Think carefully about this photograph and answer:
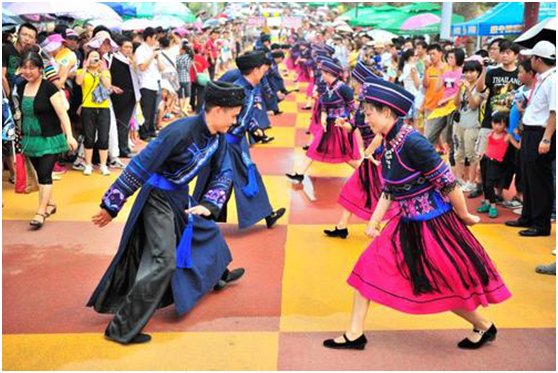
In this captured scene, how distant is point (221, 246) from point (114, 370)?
123 centimetres

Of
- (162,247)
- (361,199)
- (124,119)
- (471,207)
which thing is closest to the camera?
(162,247)

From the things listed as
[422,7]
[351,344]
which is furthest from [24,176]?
[422,7]

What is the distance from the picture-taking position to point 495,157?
281 inches

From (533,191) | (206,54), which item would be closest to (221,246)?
(533,191)

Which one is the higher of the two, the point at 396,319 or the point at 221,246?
the point at 221,246

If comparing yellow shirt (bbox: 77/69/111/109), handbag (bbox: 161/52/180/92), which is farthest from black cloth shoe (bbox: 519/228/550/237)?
handbag (bbox: 161/52/180/92)

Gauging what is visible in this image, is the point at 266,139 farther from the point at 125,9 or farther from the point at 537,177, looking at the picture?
the point at 125,9

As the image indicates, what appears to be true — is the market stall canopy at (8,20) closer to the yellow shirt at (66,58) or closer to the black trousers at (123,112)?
the yellow shirt at (66,58)

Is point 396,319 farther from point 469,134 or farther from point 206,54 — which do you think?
point 206,54

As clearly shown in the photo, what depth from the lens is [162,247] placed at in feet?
13.9

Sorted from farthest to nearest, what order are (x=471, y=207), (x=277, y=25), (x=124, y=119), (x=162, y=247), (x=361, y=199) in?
(x=277, y=25)
(x=124, y=119)
(x=471, y=207)
(x=361, y=199)
(x=162, y=247)

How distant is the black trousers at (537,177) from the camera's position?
6258 mm

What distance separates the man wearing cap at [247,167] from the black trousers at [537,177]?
96.1 inches

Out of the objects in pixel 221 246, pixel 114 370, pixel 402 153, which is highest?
pixel 402 153
